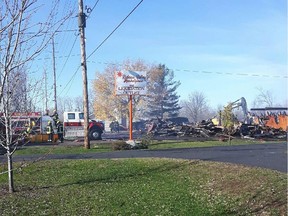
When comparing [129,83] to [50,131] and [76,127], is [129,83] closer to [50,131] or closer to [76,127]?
[50,131]

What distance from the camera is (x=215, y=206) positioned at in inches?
301

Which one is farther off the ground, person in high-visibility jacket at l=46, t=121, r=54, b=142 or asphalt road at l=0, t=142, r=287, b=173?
person in high-visibility jacket at l=46, t=121, r=54, b=142

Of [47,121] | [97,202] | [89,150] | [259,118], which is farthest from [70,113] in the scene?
[97,202]

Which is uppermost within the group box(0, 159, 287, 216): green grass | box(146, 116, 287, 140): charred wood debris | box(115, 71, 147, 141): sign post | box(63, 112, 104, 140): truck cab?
box(115, 71, 147, 141): sign post

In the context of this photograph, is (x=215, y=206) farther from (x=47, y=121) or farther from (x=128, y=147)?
(x=47, y=121)

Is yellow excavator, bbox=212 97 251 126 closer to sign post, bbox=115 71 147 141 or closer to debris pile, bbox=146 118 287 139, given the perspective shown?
debris pile, bbox=146 118 287 139

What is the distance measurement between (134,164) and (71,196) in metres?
4.16

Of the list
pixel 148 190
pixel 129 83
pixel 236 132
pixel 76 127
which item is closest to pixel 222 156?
pixel 148 190

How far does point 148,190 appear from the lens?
9.58 m

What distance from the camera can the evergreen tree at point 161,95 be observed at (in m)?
77.9

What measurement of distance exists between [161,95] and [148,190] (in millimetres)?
71529

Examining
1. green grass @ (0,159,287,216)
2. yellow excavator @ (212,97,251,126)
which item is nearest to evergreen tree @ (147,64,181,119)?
yellow excavator @ (212,97,251,126)

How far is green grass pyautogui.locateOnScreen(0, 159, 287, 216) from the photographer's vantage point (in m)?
7.55

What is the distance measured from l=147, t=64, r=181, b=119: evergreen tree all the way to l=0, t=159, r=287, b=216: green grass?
63945 millimetres
